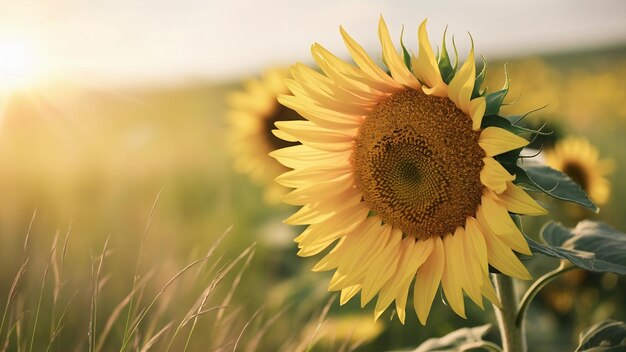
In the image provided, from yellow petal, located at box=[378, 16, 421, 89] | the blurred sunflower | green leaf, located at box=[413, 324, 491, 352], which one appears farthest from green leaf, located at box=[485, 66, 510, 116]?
the blurred sunflower

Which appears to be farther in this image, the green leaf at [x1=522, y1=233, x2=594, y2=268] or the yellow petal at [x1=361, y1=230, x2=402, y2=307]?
the yellow petal at [x1=361, y1=230, x2=402, y2=307]

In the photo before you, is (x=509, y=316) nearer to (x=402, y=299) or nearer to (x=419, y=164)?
(x=402, y=299)

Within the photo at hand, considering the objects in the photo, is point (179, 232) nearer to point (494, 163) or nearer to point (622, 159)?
point (494, 163)

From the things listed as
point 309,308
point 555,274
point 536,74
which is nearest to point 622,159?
point 536,74

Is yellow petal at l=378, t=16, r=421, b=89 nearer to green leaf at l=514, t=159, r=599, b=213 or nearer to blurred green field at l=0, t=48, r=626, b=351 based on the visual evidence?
green leaf at l=514, t=159, r=599, b=213

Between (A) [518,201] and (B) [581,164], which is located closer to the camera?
(A) [518,201]

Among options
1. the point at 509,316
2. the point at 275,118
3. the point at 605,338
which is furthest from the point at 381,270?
the point at 275,118
